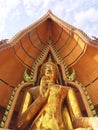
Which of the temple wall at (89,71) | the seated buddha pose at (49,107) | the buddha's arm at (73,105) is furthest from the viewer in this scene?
the temple wall at (89,71)

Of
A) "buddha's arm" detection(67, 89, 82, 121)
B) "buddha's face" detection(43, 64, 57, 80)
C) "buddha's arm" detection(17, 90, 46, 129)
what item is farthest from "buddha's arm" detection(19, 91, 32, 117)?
"buddha's arm" detection(67, 89, 82, 121)

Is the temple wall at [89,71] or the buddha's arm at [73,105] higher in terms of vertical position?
the temple wall at [89,71]

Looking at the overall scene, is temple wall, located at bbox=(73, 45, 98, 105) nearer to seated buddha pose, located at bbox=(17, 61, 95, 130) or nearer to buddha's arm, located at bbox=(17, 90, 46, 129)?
seated buddha pose, located at bbox=(17, 61, 95, 130)

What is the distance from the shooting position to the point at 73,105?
3307 mm

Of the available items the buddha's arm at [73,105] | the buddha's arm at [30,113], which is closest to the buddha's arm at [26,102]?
the buddha's arm at [30,113]

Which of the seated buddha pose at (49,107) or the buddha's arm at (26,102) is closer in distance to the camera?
the seated buddha pose at (49,107)

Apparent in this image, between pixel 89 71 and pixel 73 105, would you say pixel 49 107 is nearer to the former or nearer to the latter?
pixel 73 105

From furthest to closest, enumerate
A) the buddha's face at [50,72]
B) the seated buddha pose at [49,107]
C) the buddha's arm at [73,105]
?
the buddha's face at [50,72] → the buddha's arm at [73,105] → the seated buddha pose at [49,107]

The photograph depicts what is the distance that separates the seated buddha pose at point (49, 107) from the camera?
3.04 metres

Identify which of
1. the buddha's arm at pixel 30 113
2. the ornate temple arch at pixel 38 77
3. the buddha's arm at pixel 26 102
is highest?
the ornate temple arch at pixel 38 77

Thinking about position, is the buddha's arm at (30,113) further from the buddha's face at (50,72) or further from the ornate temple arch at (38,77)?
the buddha's face at (50,72)

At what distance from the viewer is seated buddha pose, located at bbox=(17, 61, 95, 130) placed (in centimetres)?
304

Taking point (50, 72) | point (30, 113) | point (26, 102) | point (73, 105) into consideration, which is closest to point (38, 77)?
point (50, 72)

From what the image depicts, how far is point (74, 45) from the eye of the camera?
3830 mm
